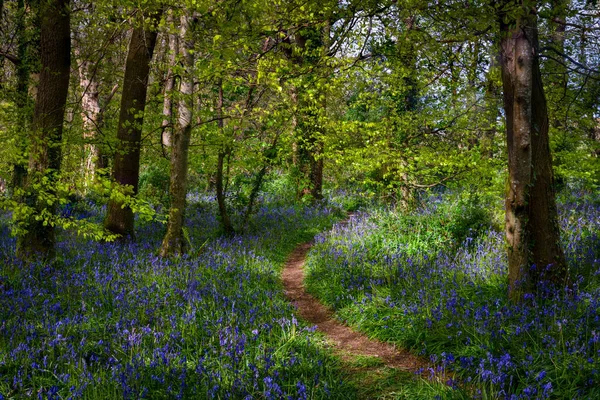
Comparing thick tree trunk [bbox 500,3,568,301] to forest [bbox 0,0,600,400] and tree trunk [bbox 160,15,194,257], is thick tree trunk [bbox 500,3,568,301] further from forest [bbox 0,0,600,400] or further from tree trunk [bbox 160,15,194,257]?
tree trunk [bbox 160,15,194,257]

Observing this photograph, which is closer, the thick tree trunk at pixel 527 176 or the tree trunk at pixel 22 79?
the thick tree trunk at pixel 527 176

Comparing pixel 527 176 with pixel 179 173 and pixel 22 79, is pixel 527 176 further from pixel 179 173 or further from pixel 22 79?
pixel 22 79

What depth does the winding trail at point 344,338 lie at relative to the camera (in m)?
4.82

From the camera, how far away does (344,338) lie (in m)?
5.59

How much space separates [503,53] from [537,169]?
4.80 feet

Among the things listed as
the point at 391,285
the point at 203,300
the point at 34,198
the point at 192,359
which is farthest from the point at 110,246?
the point at 391,285

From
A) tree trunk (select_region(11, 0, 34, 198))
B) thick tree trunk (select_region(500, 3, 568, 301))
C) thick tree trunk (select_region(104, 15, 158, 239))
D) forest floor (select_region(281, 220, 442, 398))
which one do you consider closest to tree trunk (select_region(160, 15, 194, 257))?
thick tree trunk (select_region(104, 15, 158, 239))

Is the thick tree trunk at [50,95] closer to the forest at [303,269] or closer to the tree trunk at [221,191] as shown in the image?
the forest at [303,269]

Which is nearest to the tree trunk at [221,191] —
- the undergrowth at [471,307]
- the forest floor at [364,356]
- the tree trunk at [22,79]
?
the undergrowth at [471,307]

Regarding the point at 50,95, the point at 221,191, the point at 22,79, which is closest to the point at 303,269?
the point at 221,191

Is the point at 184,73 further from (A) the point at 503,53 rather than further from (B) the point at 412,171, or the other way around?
(B) the point at 412,171

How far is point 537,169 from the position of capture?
5.21m

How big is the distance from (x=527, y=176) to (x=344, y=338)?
2986mm

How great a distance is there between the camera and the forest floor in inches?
168
